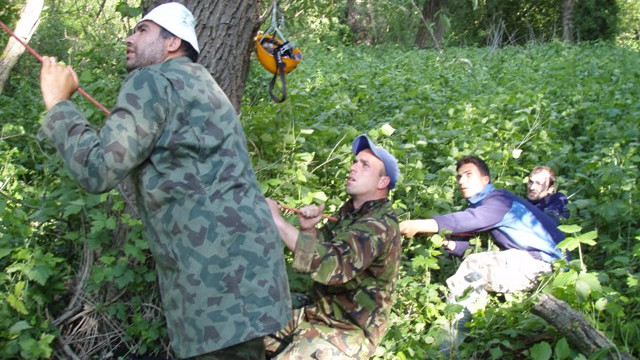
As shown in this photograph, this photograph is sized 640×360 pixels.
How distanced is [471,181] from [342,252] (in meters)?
1.75

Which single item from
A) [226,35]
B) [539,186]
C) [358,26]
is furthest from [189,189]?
[358,26]

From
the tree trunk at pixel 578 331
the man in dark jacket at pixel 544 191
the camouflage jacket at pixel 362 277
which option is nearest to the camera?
the camouflage jacket at pixel 362 277

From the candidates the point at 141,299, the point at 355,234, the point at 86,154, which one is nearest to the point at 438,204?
the point at 355,234

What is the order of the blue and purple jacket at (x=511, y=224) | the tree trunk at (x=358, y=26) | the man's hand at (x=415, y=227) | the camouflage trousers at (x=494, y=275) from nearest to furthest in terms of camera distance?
the camouflage trousers at (x=494, y=275)
the man's hand at (x=415, y=227)
the blue and purple jacket at (x=511, y=224)
the tree trunk at (x=358, y=26)

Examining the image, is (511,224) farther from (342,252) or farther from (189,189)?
(189,189)

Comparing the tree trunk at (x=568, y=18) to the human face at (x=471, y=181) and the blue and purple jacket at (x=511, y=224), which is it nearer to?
the human face at (x=471, y=181)

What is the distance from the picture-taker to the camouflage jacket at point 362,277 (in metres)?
3.05

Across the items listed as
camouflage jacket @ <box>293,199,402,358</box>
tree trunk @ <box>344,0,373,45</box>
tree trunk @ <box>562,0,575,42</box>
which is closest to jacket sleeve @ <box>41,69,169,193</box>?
camouflage jacket @ <box>293,199,402,358</box>

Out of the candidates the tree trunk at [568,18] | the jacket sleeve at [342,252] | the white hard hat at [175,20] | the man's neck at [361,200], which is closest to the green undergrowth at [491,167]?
the man's neck at [361,200]

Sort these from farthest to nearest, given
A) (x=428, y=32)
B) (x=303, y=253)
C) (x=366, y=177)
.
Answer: (x=428, y=32) < (x=366, y=177) < (x=303, y=253)

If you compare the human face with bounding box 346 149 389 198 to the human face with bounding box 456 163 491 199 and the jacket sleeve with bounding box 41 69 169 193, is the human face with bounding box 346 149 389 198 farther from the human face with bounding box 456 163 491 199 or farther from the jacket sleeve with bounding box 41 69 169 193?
the jacket sleeve with bounding box 41 69 169 193

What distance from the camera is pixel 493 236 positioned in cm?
441

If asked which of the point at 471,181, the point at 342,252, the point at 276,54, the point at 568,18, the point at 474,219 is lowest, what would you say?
the point at 568,18

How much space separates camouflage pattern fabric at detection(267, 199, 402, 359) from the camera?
10.1ft
